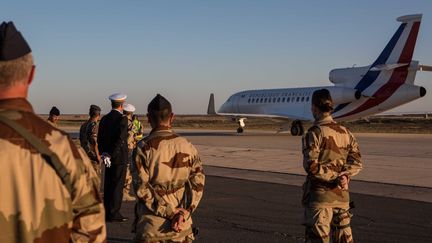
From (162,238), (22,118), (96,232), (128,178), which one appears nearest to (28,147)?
(22,118)

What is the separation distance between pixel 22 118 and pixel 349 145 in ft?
13.5

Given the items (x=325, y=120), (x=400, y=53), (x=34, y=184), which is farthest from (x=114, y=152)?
(x=400, y=53)

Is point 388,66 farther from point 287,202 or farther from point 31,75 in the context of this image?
point 31,75

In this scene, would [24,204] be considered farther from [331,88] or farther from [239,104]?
[239,104]

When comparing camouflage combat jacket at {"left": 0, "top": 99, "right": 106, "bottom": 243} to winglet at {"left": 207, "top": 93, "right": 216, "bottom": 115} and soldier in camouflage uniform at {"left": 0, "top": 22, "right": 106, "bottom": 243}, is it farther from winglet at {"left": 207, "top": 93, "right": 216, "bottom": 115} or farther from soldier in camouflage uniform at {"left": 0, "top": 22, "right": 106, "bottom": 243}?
winglet at {"left": 207, "top": 93, "right": 216, "bottom": 115}

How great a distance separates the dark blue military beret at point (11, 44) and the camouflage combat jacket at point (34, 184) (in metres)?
0.18

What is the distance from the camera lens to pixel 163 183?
4.78 metres

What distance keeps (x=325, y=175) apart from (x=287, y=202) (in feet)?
18.7

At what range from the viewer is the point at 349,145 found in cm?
596

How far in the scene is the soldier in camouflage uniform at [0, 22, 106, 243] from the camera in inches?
93.4

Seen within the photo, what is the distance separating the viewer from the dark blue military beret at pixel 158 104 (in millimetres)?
4910

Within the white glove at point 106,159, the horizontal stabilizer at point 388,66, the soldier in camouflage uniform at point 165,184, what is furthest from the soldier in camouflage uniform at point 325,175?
the horizontal stabilizer at point 388,66

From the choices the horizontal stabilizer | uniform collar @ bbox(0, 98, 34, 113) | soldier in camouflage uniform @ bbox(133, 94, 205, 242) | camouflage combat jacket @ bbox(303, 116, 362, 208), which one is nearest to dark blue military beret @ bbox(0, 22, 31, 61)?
uniform collar @ bbox(0, 98, 34, 113)

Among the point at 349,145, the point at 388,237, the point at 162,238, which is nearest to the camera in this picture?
the point at 162,238
